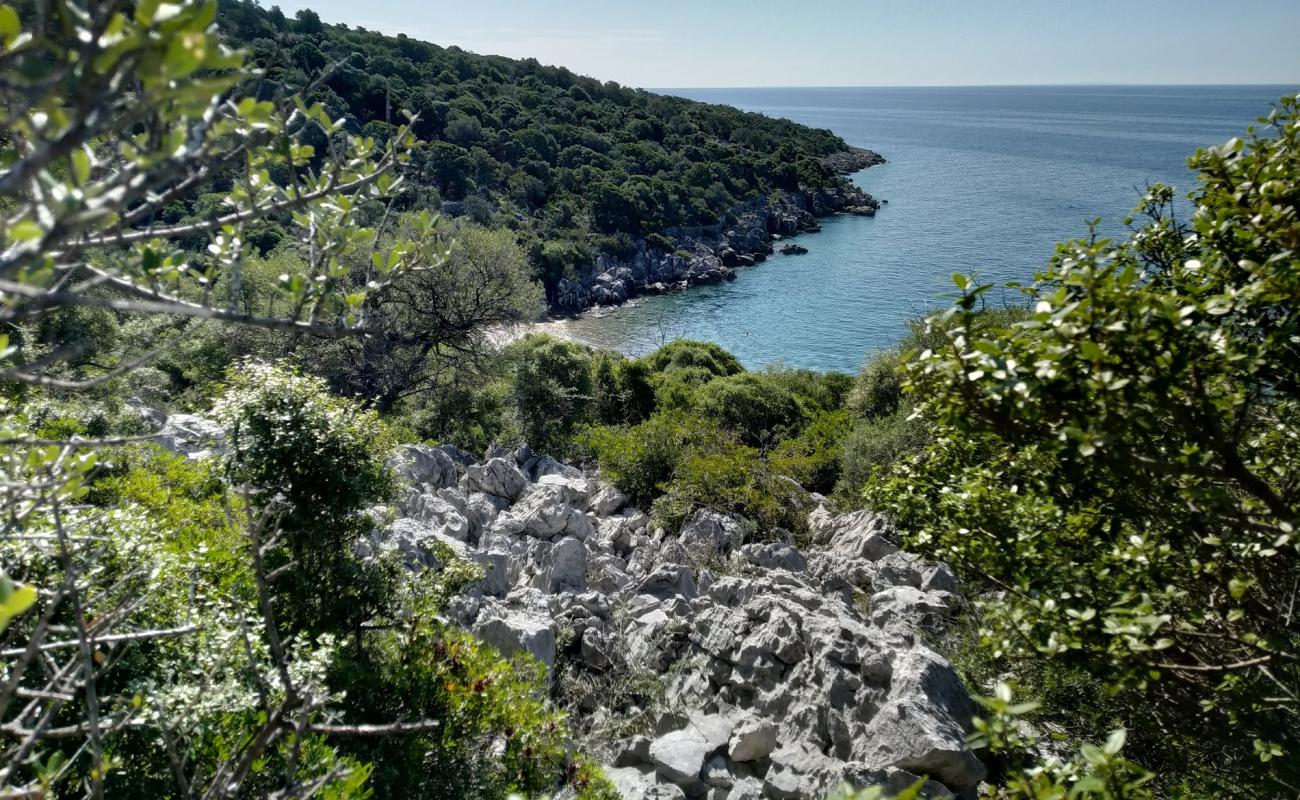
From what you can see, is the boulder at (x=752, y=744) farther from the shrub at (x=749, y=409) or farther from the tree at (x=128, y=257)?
the shrub at (x=749, y=409)

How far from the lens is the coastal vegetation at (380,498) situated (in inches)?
79.0

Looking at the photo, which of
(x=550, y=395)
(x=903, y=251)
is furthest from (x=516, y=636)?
(x=903, y=251)

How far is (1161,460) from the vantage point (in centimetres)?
322

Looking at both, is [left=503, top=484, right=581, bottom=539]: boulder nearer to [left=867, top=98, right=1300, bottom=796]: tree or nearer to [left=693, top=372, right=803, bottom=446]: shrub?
[left=693, top=372, right=803, bottom=446]: shrub

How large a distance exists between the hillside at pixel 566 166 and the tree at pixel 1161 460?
3940 cm

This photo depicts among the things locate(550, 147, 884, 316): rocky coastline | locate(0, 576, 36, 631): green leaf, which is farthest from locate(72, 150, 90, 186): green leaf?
locate(550, 147, 884, 316): rocky coastline

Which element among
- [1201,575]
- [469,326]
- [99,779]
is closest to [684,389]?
[469,326]

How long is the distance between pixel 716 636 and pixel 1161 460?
260 inches

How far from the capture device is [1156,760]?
659 centimetres

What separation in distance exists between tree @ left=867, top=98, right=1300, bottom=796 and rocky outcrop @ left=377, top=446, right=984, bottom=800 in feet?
8.66

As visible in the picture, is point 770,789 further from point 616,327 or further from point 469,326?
point 616,327

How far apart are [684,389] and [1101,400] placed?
66.8 feet

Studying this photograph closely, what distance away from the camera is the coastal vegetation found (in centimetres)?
201

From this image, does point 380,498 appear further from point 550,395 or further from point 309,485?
point 550,395
